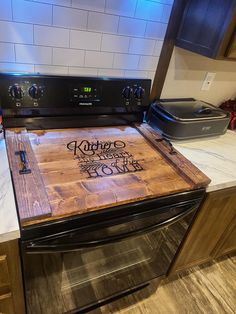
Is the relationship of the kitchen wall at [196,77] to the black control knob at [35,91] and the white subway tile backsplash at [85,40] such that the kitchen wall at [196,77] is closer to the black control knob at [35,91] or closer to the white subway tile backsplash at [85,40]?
the white subway tile backsplash at [85,40]

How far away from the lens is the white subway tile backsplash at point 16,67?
108cm

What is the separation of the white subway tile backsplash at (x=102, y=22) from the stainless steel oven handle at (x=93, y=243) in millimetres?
908

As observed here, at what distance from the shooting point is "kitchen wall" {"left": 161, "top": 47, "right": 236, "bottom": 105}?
4.71 feet

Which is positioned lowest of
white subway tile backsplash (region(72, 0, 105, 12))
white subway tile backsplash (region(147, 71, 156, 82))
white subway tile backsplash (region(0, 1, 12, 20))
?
white subway tile backsplash (region(147, 71, 156, 82))

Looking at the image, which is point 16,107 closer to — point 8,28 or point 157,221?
point 8,28

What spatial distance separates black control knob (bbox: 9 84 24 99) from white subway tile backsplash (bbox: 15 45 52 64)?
133 mm

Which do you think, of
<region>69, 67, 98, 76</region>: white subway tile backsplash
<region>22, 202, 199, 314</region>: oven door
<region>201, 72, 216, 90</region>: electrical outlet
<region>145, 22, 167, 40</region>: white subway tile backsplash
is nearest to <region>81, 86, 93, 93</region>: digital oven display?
<region>69, 67, 98, 76</region>: white subway tile backsplash

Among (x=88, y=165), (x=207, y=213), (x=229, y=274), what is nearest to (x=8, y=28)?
(x=88, y=165)

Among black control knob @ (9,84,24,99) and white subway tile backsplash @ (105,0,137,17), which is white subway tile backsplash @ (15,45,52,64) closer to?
black control knob @ (9,84,24,99)

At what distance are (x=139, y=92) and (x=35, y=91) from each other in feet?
1.72

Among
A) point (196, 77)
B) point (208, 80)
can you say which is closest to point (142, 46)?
point (196, 77)

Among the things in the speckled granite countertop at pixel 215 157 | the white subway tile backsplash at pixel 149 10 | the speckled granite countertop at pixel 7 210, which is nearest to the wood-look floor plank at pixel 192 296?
the speckled granite countertop at pixel 215 157

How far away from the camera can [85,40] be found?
116 cm

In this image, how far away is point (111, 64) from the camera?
1.27 meters
